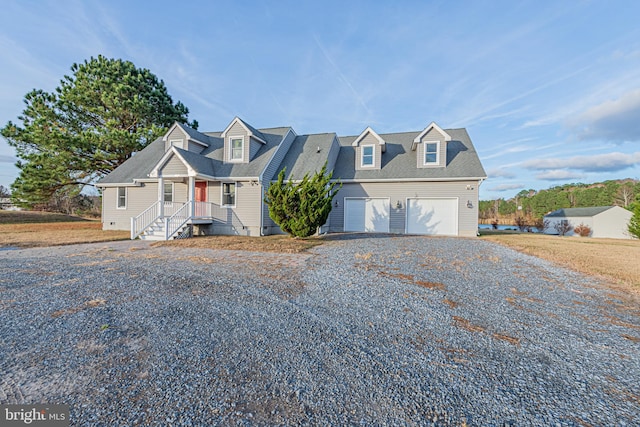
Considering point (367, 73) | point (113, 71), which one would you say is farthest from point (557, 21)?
point (113, 71)

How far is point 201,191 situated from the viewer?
591 inches

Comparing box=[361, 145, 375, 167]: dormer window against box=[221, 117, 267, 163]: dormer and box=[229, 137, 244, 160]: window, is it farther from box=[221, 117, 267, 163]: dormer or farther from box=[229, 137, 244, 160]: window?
box=[229, 137, 244, 160]: window

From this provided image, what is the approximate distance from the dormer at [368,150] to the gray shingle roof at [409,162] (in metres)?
0.42

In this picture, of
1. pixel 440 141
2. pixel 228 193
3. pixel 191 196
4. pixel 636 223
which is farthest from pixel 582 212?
pixel 191 196

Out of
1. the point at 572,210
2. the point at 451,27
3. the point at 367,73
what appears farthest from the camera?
the point at 572,210

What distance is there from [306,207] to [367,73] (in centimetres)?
1034

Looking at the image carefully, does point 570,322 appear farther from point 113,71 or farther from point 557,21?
point 113,71

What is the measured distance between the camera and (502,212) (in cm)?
4797

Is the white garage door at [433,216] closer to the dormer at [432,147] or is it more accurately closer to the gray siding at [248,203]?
the dormer at [432,147]

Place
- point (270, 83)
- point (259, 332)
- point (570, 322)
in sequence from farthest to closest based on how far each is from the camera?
point (270, 83), point (570, 322), point (259, 332)

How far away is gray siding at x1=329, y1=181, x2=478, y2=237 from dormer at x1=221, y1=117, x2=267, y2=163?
227 inches

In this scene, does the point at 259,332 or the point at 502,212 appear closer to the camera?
the point at 259,332

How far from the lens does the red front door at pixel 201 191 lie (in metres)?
14.9

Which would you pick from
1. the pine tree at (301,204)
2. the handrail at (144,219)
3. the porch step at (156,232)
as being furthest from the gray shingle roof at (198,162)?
the pine tree at (301,204)
